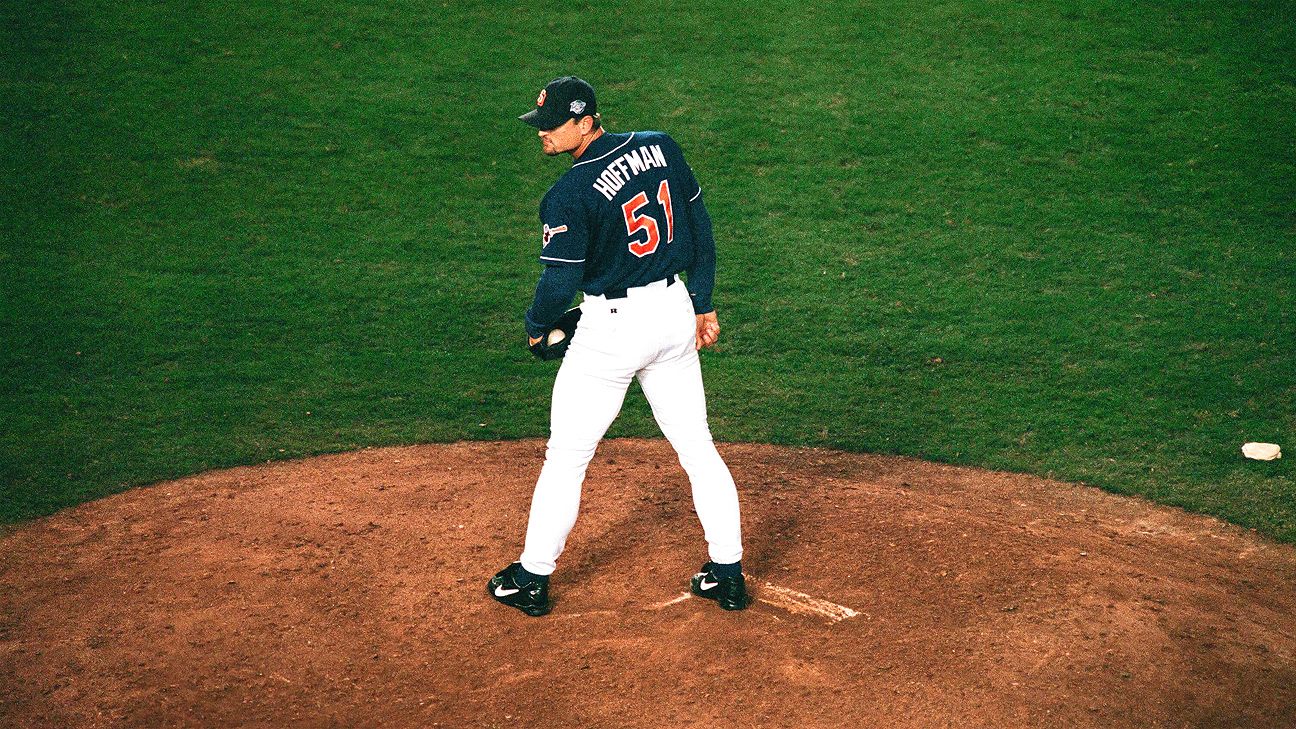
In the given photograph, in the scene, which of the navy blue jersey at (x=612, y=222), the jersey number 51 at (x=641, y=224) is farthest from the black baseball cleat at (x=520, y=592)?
the jersey number 51 at (x=641, y=224)

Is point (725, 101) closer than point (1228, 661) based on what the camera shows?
No

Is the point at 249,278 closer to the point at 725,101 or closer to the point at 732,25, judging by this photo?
the point at 725,101

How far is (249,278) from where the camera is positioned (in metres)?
7.91

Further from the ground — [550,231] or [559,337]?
[550,231]

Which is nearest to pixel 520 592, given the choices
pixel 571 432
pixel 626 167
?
pixel 571 432

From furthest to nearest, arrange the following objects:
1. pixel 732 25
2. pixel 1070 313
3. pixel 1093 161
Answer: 1. pixel 732 25
2. pixel 1093 161
3. pixel 1070 313

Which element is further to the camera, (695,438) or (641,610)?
(641,610)

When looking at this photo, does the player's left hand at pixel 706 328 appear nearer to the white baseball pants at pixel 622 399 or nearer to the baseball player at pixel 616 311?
the baseball player at pixel 616 311

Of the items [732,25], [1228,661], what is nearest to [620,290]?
[1228,661]

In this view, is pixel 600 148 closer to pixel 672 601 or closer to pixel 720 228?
pixel 672 601

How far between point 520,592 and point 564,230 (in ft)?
4.64

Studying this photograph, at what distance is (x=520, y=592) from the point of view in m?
4.38

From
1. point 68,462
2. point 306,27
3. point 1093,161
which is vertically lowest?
point 68,462

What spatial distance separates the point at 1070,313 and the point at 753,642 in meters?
4.14
